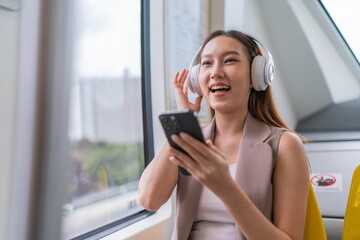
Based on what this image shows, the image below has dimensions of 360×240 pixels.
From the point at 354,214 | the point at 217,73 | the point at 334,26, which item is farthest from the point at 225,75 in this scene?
the point at 334,26

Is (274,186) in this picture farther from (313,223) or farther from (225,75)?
(225,75)

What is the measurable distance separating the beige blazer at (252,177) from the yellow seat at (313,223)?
158 mm

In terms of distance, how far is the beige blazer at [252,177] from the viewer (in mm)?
1057

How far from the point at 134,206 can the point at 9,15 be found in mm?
1311

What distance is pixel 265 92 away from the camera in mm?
1231

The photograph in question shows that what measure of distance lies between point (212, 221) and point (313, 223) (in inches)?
13.1

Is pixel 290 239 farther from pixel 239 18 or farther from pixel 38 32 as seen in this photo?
pixel 239 18

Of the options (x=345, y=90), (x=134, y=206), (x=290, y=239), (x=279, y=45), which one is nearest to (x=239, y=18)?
(x=279, y=45)

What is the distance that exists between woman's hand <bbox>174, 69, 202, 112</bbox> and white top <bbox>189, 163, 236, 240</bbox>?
272 millimetres

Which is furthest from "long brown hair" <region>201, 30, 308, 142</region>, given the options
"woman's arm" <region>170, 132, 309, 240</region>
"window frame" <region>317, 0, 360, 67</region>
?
"window frame" <region>317, 0, 360, 67</region>

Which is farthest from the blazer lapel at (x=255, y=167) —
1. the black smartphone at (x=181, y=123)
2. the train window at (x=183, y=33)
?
the train window at (x=183, y=33)

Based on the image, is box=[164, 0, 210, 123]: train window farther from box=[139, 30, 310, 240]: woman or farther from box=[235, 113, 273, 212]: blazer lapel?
box=[235, 113, 273, 212]: blazer lapel

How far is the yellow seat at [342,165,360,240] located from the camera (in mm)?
1257

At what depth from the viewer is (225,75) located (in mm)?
1134
